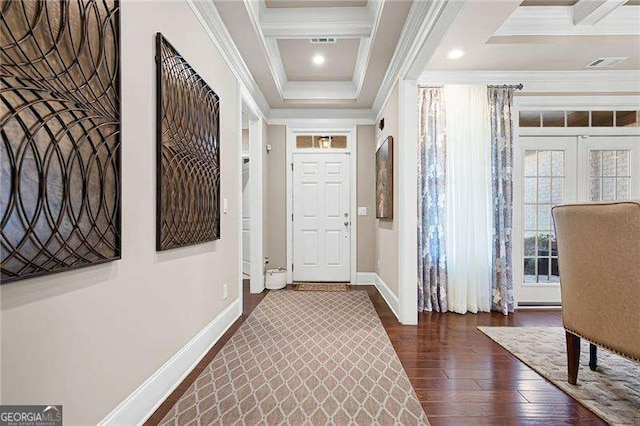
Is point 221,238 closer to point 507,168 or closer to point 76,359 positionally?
point 76,359

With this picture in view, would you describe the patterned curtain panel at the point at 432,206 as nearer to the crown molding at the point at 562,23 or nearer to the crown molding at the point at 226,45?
the crown molding at the point at 562,23

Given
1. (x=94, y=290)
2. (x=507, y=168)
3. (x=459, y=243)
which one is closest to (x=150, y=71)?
(x=94, y=290)

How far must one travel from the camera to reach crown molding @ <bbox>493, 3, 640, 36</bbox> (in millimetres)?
2706

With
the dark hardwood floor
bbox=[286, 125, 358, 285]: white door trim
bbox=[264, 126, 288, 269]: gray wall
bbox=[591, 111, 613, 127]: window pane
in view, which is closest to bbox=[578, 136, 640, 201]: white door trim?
bbox=[591, 111, 613, 127]: window pane

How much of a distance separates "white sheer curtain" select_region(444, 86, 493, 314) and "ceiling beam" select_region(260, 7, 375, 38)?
49.4 inches

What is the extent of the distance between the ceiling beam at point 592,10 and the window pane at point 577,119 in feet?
4.20

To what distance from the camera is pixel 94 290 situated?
1245 millimetres

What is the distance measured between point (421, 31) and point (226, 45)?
1.57 metres

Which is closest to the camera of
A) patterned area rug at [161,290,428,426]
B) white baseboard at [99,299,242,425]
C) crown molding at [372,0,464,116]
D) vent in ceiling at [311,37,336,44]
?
white baseboard at [99,299,242,425]

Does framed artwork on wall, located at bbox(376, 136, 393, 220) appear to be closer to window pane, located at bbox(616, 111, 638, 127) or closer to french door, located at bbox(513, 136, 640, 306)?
french door, located at bbox(513, 136, 640, 306)

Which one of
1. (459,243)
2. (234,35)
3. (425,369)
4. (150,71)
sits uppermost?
(234,35)

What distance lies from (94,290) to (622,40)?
4.37 m

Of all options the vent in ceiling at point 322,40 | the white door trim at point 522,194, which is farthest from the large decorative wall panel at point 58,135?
the white door trim at point 522,194

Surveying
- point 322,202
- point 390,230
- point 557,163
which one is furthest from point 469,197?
point 322,202
